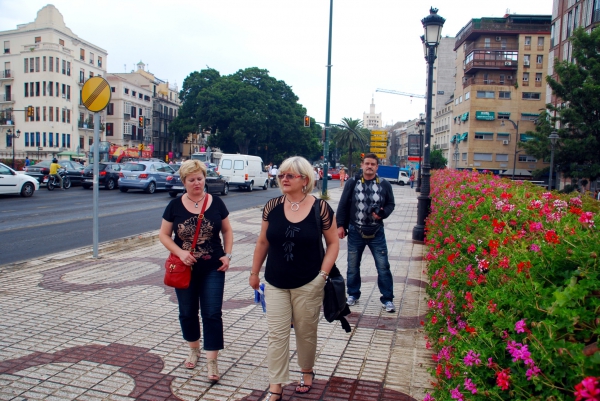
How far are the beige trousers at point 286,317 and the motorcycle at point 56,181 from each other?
90.2ft

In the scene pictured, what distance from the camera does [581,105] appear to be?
110ft

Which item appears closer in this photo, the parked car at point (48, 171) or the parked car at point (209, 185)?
the parked car at point (209, 185)

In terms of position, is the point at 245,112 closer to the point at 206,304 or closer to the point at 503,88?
the point at 503,88

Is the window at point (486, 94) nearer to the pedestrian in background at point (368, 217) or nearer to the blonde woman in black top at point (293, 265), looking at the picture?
the pedestrian in background at point (368, 217)

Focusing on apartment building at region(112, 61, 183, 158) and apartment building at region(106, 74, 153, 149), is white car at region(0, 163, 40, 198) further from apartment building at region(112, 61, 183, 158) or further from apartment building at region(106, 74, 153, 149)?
apartment building at region(112, 61, 183, 158)

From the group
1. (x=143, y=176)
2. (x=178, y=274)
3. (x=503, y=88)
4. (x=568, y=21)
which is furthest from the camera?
(x=503, y=88)

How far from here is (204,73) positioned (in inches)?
2468

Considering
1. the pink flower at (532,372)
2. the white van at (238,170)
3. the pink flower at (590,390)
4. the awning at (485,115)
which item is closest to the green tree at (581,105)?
the white van at (238,170)

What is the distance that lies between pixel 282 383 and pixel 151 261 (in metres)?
5.61

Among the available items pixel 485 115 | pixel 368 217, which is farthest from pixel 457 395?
→ pixel 485 115

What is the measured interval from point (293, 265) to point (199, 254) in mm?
861

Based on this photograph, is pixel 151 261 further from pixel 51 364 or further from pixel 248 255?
pixel 51 364

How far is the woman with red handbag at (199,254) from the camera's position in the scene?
159 inches

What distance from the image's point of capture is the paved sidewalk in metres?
3.83
